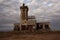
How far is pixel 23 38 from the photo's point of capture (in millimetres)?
4117

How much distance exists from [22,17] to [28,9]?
5.65ft

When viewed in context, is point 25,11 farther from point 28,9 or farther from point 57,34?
point 57,34

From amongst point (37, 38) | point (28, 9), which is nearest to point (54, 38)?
point (37, 38)

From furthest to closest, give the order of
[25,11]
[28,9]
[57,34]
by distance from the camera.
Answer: [25,11], [28,9], [57,34]

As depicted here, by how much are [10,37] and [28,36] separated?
0.52 metres

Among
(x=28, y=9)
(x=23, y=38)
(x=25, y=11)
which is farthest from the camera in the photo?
(x=25, y=11)

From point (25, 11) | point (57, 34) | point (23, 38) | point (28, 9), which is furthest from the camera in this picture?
point (25, 11)

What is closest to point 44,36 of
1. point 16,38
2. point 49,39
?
point 49,39

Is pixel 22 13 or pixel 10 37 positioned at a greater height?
pixel 22 13

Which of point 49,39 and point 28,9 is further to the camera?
point 28,9

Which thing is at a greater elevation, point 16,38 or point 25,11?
point 25,11

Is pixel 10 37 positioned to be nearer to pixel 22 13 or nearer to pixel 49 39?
pixel 49 39

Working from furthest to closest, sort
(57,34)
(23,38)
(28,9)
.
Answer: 1. (28,9)
2. (57,34)
3. (23,38)

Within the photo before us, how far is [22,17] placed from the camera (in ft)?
63.3
